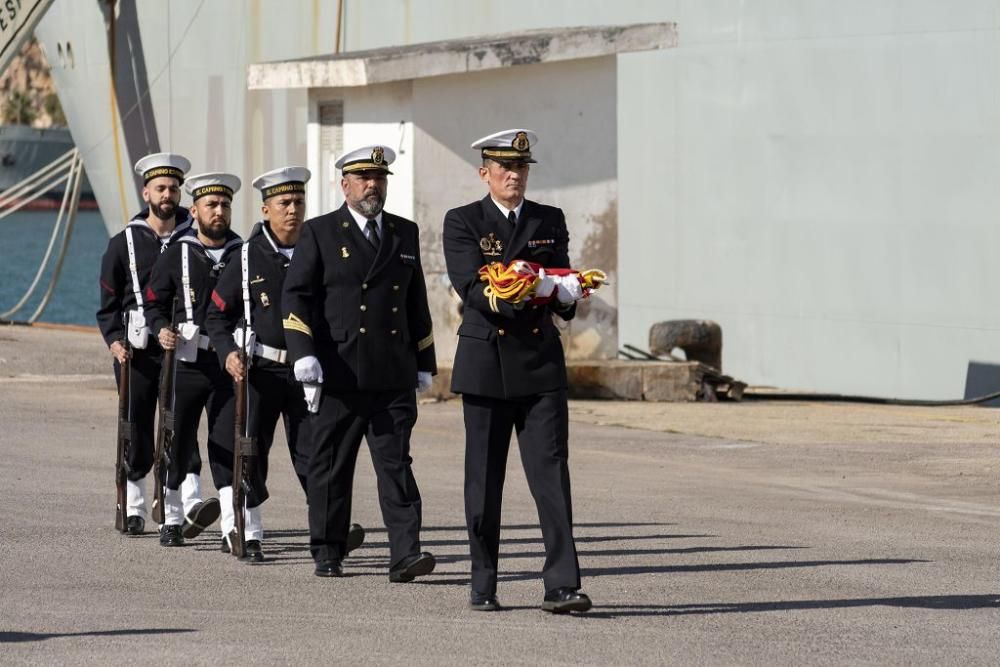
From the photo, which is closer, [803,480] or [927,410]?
[803,480]

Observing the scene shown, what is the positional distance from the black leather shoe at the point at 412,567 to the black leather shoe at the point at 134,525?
5.83 feet

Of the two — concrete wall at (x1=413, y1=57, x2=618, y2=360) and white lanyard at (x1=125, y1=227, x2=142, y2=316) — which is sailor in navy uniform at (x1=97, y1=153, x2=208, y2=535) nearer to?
white lanyard at (x1=125, y1=227, x2=142, y2=316)

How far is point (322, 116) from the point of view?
17375mm

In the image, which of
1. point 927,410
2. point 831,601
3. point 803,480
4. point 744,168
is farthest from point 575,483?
point 744,168

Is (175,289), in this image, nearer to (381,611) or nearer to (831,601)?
(381,611)

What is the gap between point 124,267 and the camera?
9453mm

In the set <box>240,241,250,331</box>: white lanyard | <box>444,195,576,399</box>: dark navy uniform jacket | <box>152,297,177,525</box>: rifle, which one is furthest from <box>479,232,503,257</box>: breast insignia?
<box>152,297,177,525</box>: rifle

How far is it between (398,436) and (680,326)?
9172mm

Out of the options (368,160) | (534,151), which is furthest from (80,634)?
(534,151)

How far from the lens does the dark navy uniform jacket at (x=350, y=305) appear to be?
802cm

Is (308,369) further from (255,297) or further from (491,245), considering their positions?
(491,245)

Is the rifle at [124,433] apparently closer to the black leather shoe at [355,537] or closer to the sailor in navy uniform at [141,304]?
the sailor in navy uniform at [141,304]

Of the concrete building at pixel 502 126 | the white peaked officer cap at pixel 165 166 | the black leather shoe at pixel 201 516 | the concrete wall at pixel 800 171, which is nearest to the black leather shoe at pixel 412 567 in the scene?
the black leather shoe at pixel 201 516

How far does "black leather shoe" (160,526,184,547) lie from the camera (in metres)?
8.86
